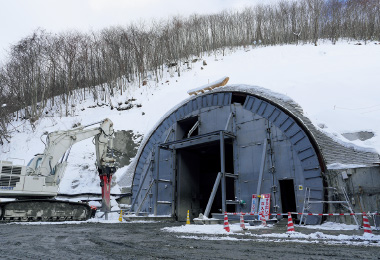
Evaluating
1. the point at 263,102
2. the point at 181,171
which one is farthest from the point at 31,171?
the point at 263,102

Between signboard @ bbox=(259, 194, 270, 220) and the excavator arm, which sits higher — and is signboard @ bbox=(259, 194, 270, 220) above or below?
below

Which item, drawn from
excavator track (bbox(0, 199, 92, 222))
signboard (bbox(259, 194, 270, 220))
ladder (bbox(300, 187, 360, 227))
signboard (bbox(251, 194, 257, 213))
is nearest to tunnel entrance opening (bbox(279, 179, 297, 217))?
signboard (bbox(259, 194, 270, 220))

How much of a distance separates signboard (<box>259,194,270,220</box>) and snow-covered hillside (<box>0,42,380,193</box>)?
8.32 meters

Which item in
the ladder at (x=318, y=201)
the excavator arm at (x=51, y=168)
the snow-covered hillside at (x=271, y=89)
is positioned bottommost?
the ladder at (x=318, y=201)

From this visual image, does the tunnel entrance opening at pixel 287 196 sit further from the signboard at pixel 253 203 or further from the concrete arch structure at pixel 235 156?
the signboard at pixel 253 203

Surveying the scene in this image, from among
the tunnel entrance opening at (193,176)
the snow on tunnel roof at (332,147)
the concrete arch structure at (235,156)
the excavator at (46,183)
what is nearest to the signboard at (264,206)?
the concrete arch structure at (235,156)

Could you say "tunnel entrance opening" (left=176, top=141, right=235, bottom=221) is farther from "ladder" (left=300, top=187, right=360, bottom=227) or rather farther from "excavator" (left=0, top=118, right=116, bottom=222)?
"ladder" (left=300, top=187, right=360, bottom=227)

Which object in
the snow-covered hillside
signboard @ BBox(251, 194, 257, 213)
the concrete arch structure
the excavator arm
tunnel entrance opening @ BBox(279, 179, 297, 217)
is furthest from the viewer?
the snow-covered hillside

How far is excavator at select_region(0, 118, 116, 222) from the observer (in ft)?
61.0

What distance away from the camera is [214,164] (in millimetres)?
25422

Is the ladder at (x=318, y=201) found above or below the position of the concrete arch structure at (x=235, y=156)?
below

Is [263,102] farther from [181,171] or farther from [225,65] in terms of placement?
[225,65]

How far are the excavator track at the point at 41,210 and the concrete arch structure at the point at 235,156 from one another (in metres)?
4.49

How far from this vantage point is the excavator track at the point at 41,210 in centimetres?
1850
